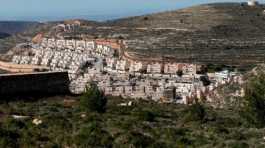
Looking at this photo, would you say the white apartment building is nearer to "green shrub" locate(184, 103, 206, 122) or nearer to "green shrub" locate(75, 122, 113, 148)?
"green shrub" locate(184, 103, 206, 122)

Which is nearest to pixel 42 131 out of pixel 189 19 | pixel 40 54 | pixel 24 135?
pixel 24 135

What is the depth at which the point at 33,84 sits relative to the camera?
45.2 meters

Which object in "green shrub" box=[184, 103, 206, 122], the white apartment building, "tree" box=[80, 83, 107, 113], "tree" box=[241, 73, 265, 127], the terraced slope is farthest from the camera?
the terraced slope

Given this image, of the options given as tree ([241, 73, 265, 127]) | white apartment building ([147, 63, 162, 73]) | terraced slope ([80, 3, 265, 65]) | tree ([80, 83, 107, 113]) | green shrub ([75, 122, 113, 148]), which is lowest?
white apartment building ([147, 63, 162, 73])

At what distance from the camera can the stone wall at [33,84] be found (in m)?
43.1

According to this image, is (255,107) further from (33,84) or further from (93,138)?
(33,84)

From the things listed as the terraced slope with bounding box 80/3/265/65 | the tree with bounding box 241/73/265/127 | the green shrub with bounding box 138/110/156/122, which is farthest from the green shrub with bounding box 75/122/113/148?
the terraced slope with bounding box 80/3/265/65

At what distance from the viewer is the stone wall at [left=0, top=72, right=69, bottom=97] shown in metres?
43.1

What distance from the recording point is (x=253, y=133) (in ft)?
72.3

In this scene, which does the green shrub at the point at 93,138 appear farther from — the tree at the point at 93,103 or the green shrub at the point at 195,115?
the tree at the point at 93,103

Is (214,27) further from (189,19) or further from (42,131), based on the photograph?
(42,131)

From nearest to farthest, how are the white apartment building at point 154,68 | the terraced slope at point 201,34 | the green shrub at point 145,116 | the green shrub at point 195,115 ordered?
the green shrub at point 145,116
the green shrub at point 195,115
the white apartment building at point 154,68
the terraced slope at point 201,34

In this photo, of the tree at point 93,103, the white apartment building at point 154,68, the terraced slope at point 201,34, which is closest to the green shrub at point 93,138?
the tree at point 93,103

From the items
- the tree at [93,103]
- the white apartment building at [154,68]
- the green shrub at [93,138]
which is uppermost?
the green shrub at [93,138]
